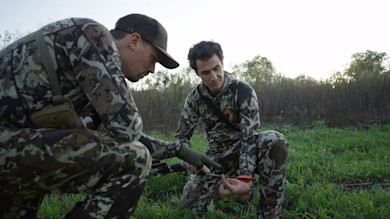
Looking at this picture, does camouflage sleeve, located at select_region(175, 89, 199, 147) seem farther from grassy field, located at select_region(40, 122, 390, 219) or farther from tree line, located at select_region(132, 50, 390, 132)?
tree line, located at select_region(132, 50, 390, 132)

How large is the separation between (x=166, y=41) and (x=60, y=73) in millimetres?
777

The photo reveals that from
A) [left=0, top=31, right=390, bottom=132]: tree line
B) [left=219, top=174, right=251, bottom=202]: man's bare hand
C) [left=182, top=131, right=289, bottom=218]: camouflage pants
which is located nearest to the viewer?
[left=219, top=174, right=251, bottom=202]: man's bare hand

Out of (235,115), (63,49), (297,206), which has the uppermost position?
(63,49)

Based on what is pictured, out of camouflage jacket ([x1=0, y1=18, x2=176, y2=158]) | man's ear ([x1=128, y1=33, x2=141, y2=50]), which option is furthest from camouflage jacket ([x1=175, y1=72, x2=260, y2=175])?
camouflage jacket ([x1=0, y1=18, x2=176, y2=158])

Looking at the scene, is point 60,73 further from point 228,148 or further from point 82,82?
point 228,148

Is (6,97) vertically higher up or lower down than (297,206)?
higher up

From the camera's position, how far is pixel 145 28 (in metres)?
1.93

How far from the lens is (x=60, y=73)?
1.59 m

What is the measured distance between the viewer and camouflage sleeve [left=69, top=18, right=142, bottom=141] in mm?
1509

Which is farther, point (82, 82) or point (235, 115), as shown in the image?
point (235, 115)

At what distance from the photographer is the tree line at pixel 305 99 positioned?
34.0 ft

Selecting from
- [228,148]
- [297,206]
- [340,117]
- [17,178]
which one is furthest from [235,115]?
[340,117]

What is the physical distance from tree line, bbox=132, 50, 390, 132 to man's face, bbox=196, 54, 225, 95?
23.1ft

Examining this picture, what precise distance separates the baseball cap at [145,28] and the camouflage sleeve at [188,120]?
4.52 ft
